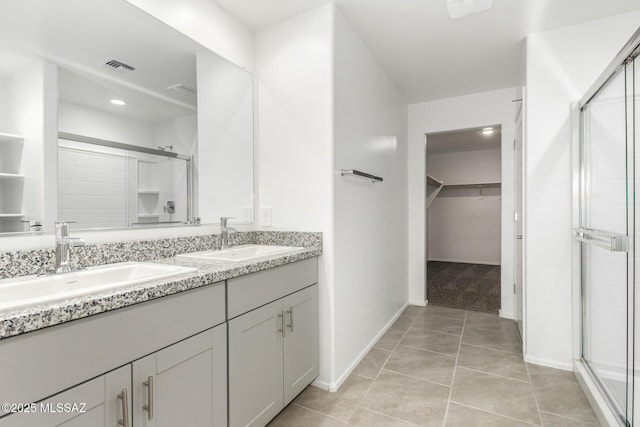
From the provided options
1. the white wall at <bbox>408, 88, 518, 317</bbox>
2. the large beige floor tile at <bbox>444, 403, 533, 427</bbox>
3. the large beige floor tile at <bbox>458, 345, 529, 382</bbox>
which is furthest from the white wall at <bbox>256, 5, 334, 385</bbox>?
the white wall at <bbox>408, 88, 518, 317</bbox>

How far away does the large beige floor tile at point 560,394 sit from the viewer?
1737 millimetres

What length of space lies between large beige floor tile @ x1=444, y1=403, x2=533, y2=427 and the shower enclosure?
476 millimetres

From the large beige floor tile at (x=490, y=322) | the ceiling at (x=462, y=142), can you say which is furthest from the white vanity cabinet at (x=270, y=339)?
the ceiling at (x=462, y=142)

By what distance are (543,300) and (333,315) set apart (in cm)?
154

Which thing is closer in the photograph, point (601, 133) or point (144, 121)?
point (144, 121)

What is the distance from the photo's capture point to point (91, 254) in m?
1.35

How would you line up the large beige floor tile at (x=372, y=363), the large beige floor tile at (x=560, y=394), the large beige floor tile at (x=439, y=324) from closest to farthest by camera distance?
the large beige floor tile at (x=560, y=394) < the large beige floor tile at (x=372, y=363) < the large beige floor tile at (x=439, y=324)

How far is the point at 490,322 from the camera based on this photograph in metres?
3.14

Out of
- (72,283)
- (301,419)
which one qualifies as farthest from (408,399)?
(72,283)

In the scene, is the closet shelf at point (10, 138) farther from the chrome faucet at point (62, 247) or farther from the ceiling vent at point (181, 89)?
the ceiling vent at point (181, 89)

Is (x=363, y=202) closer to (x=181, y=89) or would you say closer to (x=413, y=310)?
(x=181, y=89)

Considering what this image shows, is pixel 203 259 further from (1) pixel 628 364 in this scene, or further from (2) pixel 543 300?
(2) pixel 543 300

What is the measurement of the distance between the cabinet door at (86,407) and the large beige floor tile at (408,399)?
51.9 inches

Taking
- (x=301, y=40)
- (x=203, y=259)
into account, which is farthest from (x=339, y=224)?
(x=301, y=40)
